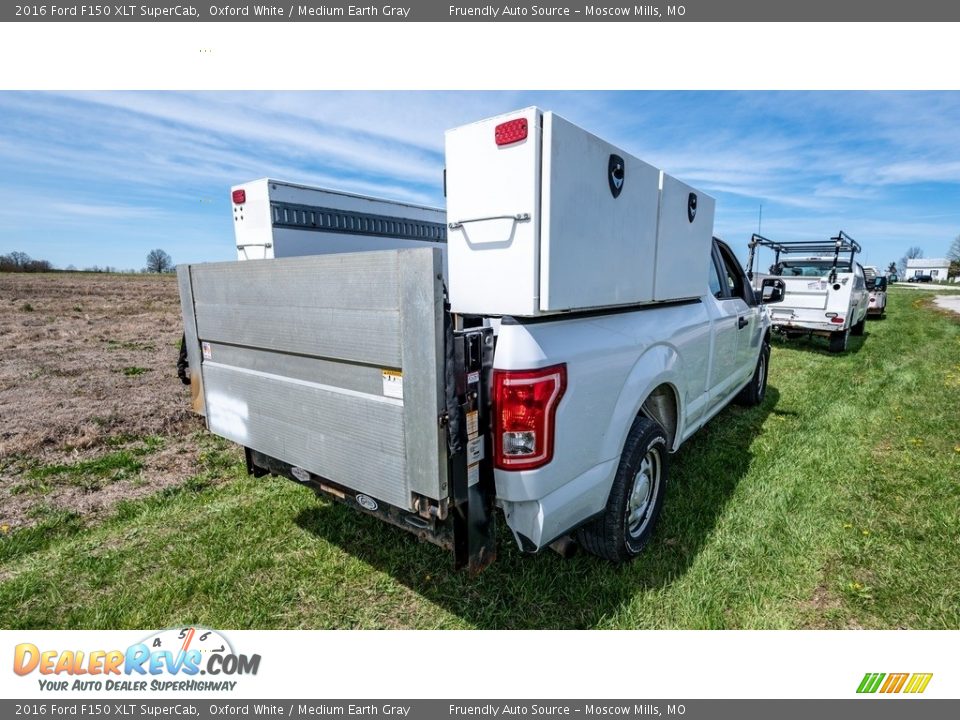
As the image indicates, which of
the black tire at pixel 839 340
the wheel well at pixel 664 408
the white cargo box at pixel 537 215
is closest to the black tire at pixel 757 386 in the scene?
the wheel well at pixel 664 408

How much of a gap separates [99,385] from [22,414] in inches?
53.5

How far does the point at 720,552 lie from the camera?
296 centimetres

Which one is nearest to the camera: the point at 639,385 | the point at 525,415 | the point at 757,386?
the point at 525,415

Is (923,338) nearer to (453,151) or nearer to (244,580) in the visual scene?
(453,151)

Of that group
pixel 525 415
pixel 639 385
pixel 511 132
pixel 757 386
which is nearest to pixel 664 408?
pixel 639 385

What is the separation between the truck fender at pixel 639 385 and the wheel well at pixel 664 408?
0.13 feet

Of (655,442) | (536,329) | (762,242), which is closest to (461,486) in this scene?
(536,329)

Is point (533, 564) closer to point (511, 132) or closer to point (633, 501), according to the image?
point (633, 501)

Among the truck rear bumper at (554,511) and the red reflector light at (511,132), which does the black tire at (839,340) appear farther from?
the red reflector light at (511,132)

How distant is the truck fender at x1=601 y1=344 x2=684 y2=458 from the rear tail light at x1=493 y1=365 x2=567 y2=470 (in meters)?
0.54

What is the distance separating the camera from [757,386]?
6043 mm

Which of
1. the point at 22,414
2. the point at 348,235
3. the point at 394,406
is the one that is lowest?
the point at 22,414

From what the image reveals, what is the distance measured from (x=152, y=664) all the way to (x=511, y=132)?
291cm

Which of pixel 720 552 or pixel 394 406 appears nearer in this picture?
pixel 394 406
